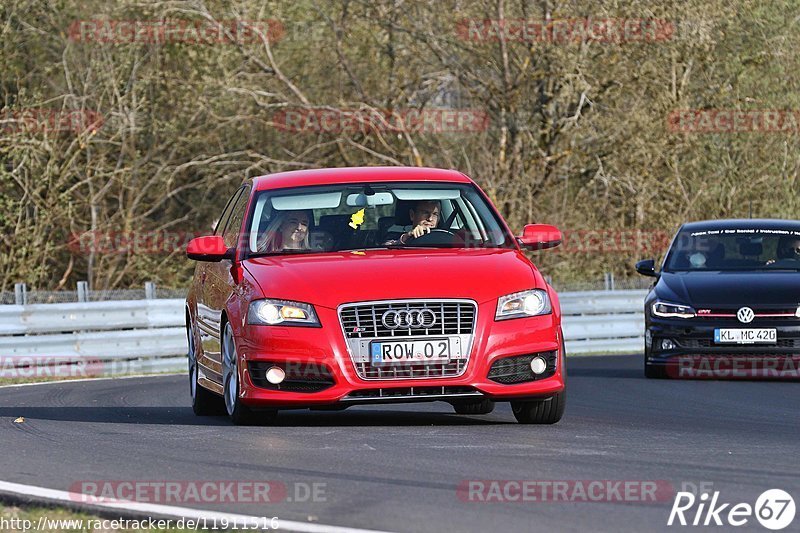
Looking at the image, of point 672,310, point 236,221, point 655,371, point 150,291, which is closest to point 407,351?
point 236,221

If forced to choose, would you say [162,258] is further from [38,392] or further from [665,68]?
[38,392]

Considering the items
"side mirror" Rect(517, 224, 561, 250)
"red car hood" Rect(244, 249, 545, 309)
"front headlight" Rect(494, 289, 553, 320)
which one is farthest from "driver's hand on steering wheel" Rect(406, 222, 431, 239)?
"front headlight" Rect(494, 289, 553, 320)

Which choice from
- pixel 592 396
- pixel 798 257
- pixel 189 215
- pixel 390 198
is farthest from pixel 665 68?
pixel 390 198

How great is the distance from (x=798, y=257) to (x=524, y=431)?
7.68m

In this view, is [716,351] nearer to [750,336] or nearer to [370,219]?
[750,336]

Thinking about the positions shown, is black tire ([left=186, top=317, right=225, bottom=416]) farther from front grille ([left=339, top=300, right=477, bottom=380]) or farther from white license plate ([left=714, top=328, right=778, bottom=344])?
white license plate ([left=714, top=328, right=778, bottom=344])

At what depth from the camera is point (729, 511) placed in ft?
19.7

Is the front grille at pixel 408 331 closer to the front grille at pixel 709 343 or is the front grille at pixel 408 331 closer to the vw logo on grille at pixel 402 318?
the vw logo on grille at pixel 402 318

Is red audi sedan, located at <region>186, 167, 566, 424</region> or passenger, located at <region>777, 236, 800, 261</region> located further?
passenger, located at <region>777, 236, 800, 261</region>

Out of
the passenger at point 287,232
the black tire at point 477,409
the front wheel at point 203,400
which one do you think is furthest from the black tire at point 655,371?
the passenger at point 287,232

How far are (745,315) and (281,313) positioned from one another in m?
7.04

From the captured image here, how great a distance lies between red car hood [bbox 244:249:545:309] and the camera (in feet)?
29.5

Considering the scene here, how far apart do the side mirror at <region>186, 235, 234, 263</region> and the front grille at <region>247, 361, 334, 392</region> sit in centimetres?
112

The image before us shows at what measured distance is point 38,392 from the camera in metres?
14.7
